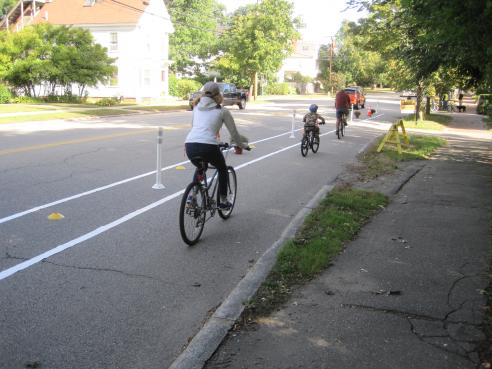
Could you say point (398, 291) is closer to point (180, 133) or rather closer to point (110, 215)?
point (110, 215)

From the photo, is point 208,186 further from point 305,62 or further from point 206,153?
point 305,62

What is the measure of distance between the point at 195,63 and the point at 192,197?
60.2m

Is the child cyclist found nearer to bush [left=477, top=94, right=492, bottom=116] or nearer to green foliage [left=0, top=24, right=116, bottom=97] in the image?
bush [left=477, top=94, right=492, bottom=116]

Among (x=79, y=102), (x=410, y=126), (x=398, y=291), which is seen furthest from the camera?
(x=79, y=102)

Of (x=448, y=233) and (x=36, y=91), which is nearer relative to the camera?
(x=448, y=233)

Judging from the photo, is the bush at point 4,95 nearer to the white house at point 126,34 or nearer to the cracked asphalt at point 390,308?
the white house at point 126,34

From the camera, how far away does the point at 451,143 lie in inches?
766

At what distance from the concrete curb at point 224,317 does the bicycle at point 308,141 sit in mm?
8606

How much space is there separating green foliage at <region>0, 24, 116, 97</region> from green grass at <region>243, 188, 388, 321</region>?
29.0 m

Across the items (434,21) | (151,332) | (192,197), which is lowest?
(151,332)

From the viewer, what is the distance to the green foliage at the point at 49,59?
33188mm

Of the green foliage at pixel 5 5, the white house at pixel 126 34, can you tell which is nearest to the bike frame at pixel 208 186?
the white house at pixel 126 34

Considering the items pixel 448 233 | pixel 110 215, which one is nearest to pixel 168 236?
pixel 110 215

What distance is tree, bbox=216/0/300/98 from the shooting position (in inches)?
2080
